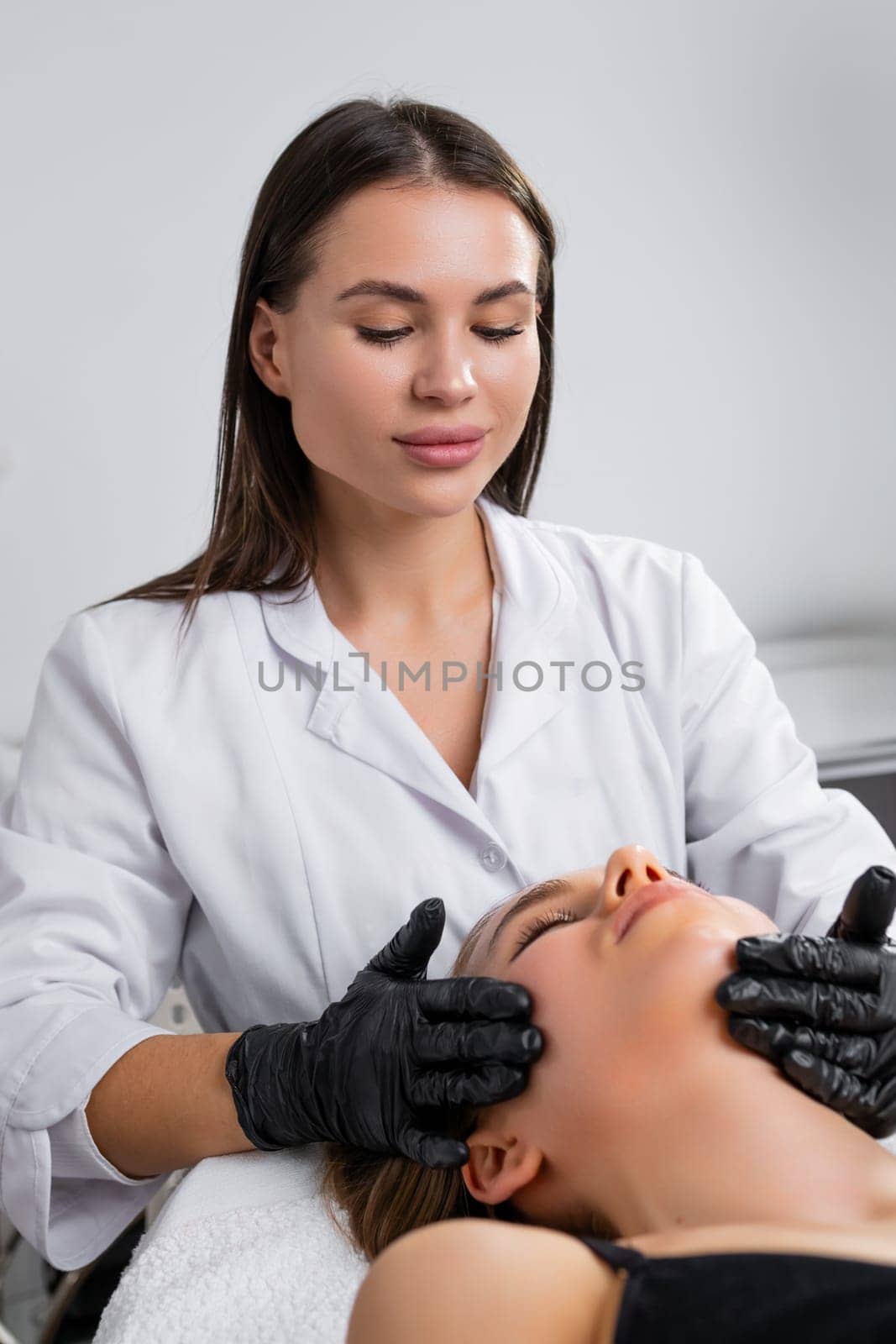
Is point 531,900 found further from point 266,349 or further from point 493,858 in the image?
point 266,349

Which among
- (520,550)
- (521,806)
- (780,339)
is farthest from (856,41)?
(521,806)

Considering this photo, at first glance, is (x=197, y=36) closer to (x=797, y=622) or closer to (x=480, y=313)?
(x=480, y=313)

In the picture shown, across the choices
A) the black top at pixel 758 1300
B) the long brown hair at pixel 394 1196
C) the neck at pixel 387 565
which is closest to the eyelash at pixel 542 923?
the long brown hair at pixel 394 1196

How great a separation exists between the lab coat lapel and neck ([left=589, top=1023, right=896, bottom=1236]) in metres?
0.48

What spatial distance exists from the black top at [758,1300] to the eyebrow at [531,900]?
16.6 inches

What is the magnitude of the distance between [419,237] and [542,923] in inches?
28.2

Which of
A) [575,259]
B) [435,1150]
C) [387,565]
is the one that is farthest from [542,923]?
[575,259]

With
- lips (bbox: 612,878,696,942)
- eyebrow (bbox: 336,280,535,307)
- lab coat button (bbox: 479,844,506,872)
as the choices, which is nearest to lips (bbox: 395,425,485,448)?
eyebrow (bbox: 336,280,535,307)

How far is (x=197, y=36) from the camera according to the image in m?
2.21

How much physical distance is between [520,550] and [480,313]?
36 cm

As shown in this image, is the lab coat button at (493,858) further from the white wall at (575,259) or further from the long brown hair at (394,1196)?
the white wall at (575,259)

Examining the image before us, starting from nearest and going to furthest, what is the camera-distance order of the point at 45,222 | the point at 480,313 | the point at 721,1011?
the point at 721,1011 < the point at 480,313 < the point at 45,222

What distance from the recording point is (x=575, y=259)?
2.53m

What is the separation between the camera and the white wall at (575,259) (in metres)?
2.16
